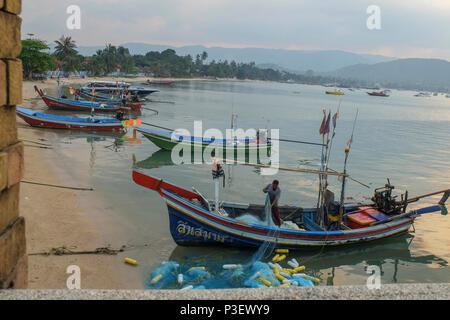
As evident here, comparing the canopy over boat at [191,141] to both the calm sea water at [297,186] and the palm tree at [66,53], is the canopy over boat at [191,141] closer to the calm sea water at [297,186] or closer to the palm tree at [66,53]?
the calm sea water at [297,186]

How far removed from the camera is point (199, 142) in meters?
24.7

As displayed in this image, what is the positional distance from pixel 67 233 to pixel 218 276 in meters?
4.99

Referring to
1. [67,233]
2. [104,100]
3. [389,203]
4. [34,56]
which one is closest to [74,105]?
[104,100]

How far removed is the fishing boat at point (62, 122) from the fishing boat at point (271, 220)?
20704 millimetres

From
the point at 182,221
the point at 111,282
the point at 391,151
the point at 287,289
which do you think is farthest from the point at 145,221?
the point at 391,151

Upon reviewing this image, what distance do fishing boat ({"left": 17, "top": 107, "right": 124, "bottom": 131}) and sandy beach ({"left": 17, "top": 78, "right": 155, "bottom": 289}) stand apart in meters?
12.1

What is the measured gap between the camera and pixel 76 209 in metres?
13.9

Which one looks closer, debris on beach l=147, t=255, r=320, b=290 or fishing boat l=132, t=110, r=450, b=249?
debris on beach l=147, t=255, r=320, b=290

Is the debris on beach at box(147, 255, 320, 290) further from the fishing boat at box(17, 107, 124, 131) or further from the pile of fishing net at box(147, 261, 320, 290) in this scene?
the fishing boat at box(17, 107, 124, 131)

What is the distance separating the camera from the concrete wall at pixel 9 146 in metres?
3.82

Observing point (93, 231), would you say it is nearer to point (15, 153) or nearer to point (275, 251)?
point (275, 251)

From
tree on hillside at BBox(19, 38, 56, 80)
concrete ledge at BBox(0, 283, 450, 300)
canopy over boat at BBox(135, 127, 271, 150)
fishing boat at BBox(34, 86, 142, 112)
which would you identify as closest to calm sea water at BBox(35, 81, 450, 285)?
canopy over boat at BBox(135, 127, 271, 150)

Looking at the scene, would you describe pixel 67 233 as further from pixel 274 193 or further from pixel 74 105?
pixel 74 105

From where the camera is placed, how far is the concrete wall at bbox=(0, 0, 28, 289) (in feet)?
12.5
